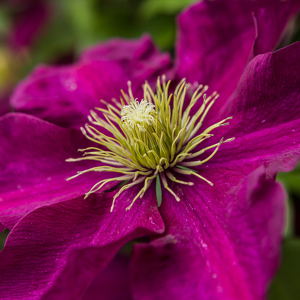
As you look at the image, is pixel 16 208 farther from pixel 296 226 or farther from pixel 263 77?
pixel 296 226

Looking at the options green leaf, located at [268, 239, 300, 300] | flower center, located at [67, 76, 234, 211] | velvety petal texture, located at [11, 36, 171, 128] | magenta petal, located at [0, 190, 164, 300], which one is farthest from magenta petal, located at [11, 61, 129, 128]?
green leaf, located at [268, 239, 300, 300]

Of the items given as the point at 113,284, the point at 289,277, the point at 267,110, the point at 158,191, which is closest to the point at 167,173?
the point at 158,191

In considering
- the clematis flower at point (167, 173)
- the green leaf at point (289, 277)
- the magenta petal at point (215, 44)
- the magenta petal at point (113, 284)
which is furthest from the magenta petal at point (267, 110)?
the magenta petal at point (113, 284)

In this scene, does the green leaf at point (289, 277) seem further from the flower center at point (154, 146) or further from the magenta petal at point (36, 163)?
the magenta petal at point (36, 163)

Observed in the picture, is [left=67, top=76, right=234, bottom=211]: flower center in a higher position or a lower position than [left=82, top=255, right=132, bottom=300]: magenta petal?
higher

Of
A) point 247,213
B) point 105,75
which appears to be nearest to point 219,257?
point 247,213

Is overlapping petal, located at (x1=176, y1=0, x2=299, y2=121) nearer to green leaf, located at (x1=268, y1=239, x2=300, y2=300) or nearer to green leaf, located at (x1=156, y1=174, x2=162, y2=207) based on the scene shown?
green leaf, located at (x1=156, y1=174, x2=162, y2=207)
